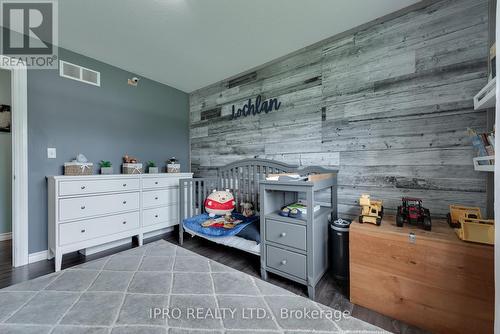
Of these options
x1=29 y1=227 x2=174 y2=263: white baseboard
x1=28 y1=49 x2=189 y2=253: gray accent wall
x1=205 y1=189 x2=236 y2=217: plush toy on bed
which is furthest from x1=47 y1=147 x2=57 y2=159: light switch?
x1=205 y1=189 x2=236 y2=217: plush toy on bed

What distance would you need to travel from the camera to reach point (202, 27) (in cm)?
Result: 196

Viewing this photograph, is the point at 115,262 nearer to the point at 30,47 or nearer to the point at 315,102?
the point at 30,47

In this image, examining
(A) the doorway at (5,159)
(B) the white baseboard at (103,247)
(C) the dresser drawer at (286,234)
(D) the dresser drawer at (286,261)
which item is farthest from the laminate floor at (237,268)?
(C) the dresser drawer at (286,234)

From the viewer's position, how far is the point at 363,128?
1926mm

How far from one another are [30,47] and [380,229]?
12.3 feet

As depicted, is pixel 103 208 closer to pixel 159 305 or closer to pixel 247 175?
pixel 159 305

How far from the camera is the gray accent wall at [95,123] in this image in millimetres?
2145

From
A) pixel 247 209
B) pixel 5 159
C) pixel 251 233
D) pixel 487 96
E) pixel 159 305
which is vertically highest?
pixel 487 96

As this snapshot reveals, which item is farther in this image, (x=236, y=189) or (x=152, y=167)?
(x=152, y=167)

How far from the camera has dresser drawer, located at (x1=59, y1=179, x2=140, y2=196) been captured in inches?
78.7

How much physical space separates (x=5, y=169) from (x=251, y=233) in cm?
362

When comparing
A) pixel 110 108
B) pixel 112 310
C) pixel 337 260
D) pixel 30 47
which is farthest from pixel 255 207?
pixel 30 47

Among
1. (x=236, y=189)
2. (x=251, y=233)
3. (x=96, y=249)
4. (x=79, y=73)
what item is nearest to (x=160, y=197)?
(x=96, y=249)

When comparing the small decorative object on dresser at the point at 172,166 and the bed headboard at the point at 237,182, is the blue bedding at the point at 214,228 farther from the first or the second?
the small decorative object on dresser at the point at 172,166
